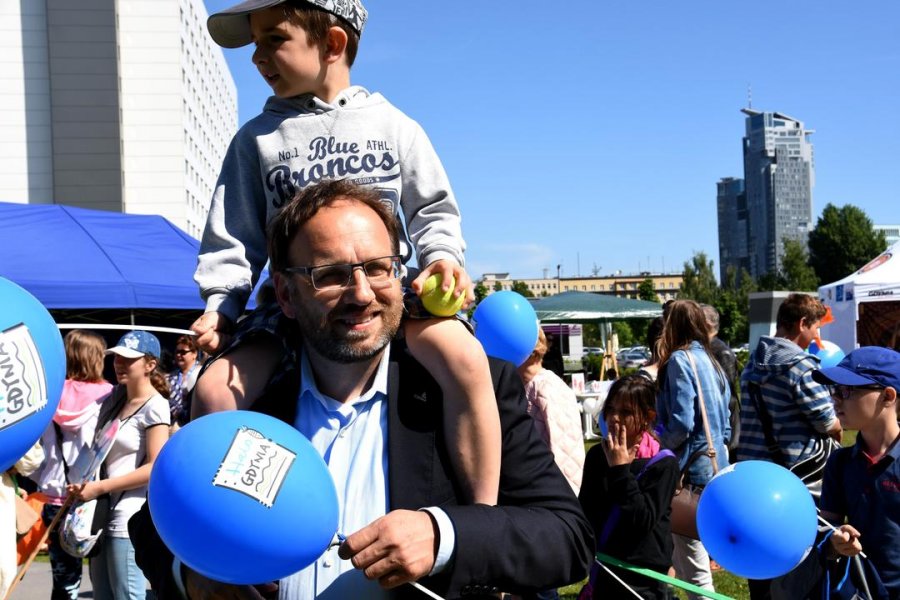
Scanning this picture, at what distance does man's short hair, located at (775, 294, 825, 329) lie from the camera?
541 centimetres

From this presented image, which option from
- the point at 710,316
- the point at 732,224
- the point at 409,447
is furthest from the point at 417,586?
the point at 732,224

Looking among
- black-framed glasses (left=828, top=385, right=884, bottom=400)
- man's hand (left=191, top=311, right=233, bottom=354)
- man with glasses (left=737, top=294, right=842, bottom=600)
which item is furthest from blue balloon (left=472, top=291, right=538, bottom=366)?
man's hand (left=191, top=311, right=233, bottom=354)

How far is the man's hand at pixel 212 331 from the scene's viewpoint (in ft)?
6.92

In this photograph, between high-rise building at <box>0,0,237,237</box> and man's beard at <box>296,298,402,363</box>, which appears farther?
high-rise building at <box>0,0,237,237</box>

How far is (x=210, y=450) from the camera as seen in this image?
156 centimetres

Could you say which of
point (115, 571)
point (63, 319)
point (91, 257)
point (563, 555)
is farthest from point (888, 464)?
point (63, 319)

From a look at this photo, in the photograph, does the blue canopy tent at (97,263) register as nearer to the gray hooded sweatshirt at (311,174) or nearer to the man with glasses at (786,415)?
the man with glasses at (786,415)

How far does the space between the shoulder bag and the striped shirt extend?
0.23 m

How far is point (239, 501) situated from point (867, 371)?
314cm

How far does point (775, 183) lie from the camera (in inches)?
6029

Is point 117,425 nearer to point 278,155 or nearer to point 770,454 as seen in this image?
point 278,155

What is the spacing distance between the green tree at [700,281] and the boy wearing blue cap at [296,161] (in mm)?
70102

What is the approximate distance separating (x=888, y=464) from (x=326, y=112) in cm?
279

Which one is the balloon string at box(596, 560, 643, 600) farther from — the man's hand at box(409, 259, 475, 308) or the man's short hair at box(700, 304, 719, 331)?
the man's hand at box(409, 259, 475, 308)
